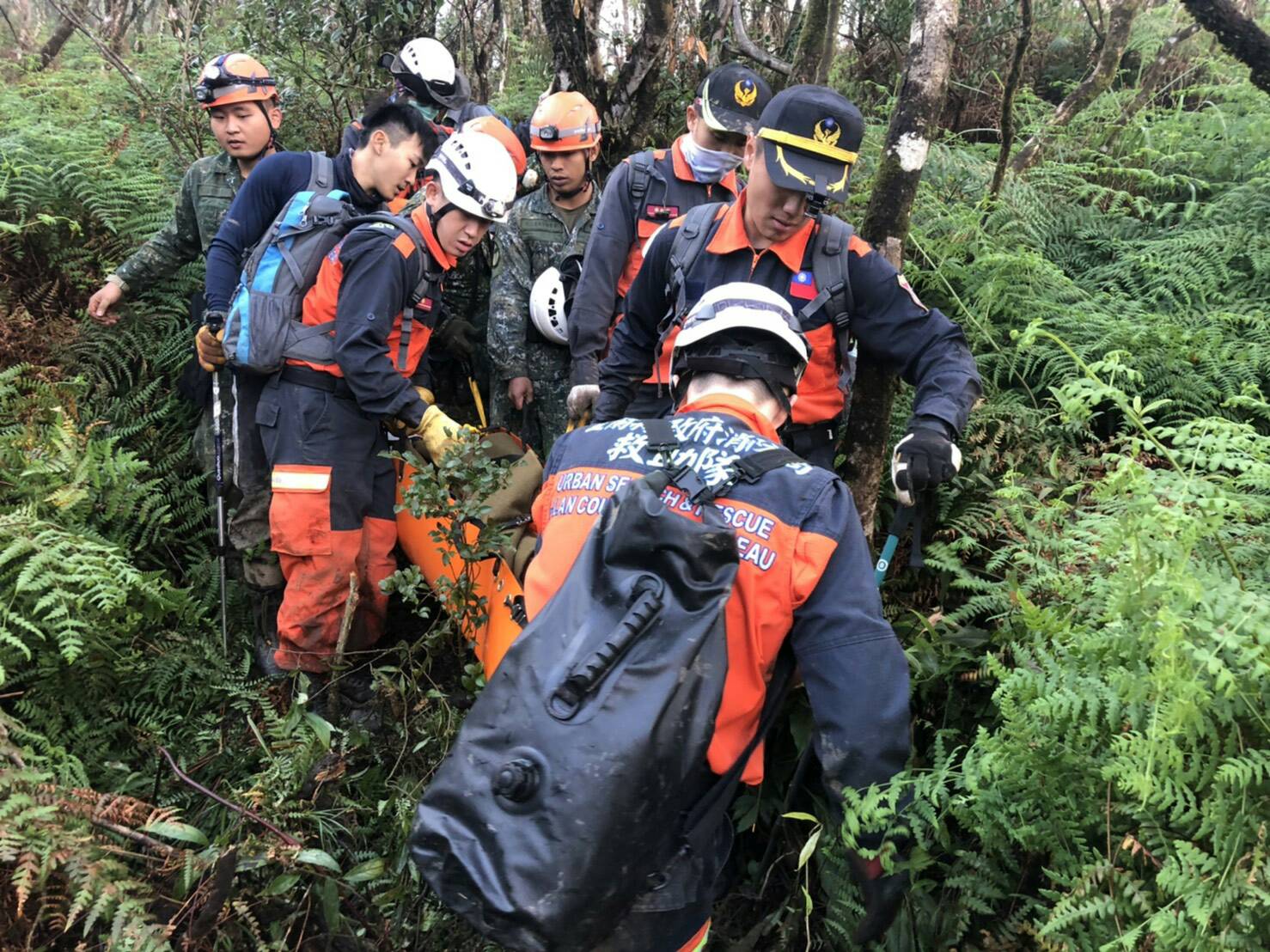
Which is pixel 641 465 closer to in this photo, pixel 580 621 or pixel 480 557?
pixel 580 621

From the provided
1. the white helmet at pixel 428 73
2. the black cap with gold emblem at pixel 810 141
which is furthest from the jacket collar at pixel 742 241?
the white helmet at pixel 428 73

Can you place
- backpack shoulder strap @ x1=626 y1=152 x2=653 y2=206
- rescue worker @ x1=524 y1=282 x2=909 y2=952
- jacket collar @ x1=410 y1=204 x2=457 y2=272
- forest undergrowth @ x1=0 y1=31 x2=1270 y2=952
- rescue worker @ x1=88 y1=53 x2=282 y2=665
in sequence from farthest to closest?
rescue worker @ x1=88 y1=53 x2=282 y2=665
backpack shoulder strap @ x1=626 y1=152 x2=653 y2=206
jacket collar @ x1=410 y1=204 x2=457 y2=272
rescue worker @ x1=524 y1=282 x2=909 y2=952
forest undergrowth @ x1=0 y1=31 x2=1270 y2=952

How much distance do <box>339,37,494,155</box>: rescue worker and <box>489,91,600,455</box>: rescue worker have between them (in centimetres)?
92

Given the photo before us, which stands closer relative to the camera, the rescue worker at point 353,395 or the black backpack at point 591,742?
the black backpack at point 591,742

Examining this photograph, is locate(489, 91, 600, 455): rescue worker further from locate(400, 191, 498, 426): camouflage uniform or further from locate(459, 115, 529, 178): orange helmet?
locate(400, 191, 498, 426): camouflage uniform

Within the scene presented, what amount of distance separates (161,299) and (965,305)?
16.0 ft

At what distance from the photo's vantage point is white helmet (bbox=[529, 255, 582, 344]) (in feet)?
16.6

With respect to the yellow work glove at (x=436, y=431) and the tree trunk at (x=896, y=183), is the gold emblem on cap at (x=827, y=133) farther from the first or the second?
the yellow work glove at (x=436, y=431)

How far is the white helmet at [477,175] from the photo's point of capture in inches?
164

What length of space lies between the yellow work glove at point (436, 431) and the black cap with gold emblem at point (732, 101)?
Answer: 208 cm

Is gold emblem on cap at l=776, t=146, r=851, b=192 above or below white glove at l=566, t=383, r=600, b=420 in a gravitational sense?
above

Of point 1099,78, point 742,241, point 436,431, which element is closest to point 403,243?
point 436,431

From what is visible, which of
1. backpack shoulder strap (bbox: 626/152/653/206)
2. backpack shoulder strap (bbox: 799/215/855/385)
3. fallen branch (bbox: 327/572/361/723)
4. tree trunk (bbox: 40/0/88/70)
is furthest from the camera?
tree trunk (bbox: 40/0/88/70)

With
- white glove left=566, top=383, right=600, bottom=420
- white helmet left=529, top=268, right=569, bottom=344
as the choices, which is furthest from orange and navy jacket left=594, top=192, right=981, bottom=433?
white helmet left=529, top=268, right=569, bottom=344
